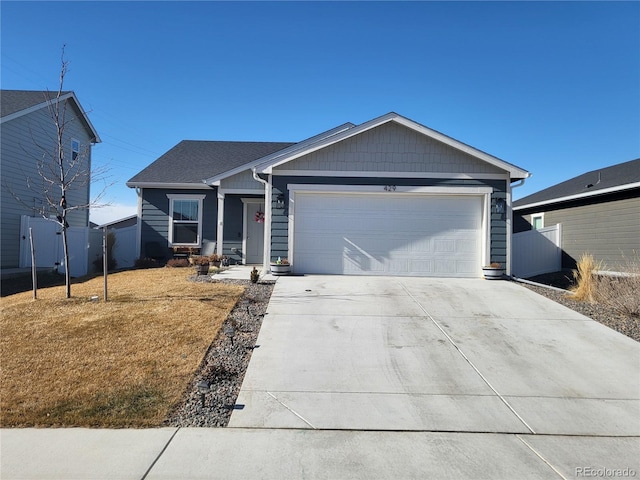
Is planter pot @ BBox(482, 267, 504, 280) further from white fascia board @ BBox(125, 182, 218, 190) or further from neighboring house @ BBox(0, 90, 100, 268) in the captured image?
neighboring house @ BBox(0, 90, 100, 268)

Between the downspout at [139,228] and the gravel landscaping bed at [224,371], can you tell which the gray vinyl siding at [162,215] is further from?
the gravel landscaping bed at [224,371]

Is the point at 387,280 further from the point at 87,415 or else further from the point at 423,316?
the point at 87,415

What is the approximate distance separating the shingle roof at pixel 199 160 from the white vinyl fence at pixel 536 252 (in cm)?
1086

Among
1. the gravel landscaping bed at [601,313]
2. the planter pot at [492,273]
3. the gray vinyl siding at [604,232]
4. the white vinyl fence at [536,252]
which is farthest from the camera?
the white vinyl fence at [536,252]

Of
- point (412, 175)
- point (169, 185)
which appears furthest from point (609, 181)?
point (169, 185)

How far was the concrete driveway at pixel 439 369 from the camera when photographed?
12.6ft

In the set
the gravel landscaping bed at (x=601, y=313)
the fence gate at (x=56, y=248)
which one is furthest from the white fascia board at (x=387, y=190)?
the fence gate at (x=56, y=248)

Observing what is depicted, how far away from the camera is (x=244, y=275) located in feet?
35.4

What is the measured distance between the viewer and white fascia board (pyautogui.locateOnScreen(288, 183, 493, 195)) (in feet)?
34.7

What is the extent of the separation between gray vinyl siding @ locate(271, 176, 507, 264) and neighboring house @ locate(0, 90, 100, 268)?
7.00m

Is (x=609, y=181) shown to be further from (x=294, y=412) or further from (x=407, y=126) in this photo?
(x=294, y=412)

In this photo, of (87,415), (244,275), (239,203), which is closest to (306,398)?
(87,415)

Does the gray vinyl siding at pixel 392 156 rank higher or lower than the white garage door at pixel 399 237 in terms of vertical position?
higher

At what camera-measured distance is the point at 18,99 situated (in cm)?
1455
